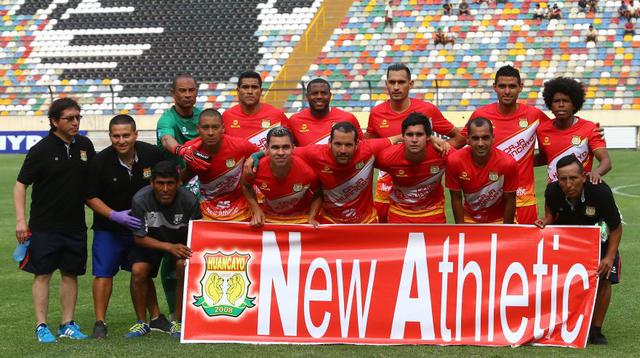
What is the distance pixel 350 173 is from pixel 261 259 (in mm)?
1030

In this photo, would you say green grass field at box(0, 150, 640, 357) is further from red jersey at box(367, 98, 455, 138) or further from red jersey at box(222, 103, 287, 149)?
red jersey at box(367, 98, 455, 138)

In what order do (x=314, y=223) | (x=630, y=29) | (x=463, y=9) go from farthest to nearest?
1. (x=463, y=9)
2. (x=630, y=29)
3. (x=314, y=223)

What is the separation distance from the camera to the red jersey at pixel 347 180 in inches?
300

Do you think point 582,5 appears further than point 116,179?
Yes

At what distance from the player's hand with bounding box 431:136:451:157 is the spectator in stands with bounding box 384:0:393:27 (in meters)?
29.3

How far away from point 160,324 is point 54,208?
1.28 metres

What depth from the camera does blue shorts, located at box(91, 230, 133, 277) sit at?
296 inches

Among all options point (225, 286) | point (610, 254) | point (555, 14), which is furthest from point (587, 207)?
point (555, 14)

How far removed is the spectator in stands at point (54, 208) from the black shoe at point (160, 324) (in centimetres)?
59

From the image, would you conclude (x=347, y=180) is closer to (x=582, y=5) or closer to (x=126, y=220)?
(x=126, y=220)

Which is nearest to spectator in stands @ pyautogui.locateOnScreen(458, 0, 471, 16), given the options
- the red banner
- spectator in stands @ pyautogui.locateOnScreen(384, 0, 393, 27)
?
spectator in stands @ pyautogui.locateOnScreen(384, 0, 393, 27)

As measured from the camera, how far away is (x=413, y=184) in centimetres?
774

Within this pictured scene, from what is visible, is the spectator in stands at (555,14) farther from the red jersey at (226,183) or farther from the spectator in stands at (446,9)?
the red jersey at (226,183)

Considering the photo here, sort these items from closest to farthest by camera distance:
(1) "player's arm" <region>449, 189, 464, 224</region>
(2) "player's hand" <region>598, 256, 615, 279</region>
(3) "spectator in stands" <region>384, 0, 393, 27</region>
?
(2) "player's hand" <region>598, 256, 615, 279</region>, (1) "player's arm" <region>449, 189, 464, 224</region>, (3) "spectator in stands" <region>384, 0, 393, 27</region>
